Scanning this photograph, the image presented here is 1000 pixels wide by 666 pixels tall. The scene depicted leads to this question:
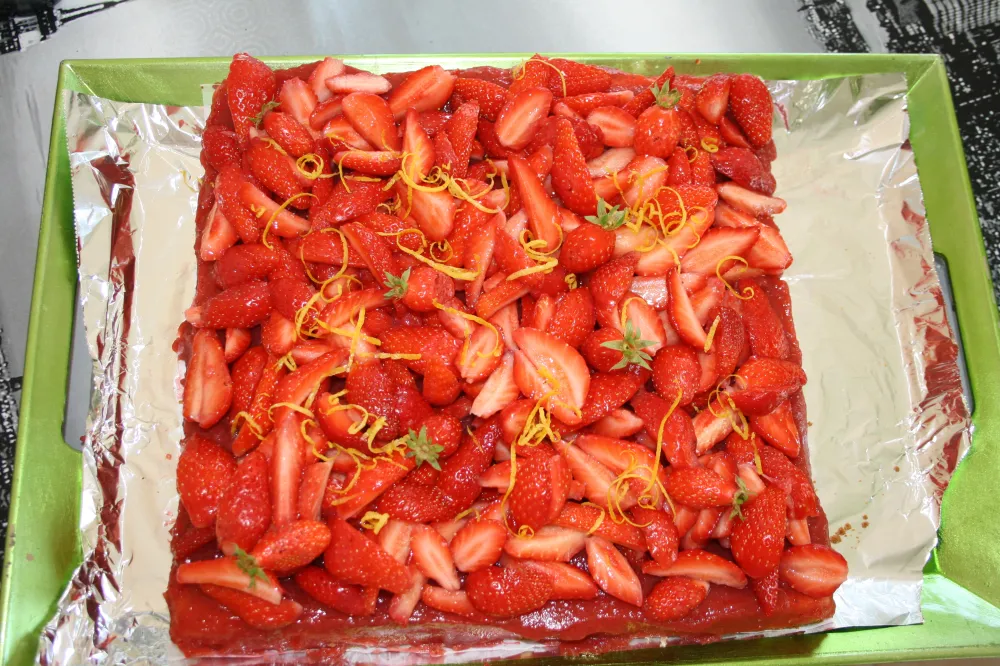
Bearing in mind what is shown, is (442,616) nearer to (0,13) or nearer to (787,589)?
(787,589)

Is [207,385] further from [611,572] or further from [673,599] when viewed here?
[673,599]

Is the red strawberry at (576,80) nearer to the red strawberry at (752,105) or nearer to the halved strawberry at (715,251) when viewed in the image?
the red strawberry at (752,105)

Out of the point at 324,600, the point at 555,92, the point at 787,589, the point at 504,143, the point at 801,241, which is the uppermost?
the point at 555,92

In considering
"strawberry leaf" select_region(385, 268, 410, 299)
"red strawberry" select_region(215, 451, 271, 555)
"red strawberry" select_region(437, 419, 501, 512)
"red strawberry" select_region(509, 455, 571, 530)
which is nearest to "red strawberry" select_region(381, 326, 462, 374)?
"strawberry leaf" select_region(385, 268, 410, 299)

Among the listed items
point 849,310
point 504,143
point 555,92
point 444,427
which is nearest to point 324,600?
point 444,427

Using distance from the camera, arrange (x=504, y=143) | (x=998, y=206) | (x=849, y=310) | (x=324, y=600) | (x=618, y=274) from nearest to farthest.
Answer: (x=324, y=600) < (x=618, y=274) < (x=504, y=143) < (x=849, y=310) < (x=998, y=206)

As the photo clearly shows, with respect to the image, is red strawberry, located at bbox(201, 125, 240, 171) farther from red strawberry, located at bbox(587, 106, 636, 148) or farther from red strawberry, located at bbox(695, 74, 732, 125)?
red strawberry, located at bbox(695, 74, 732, 125)

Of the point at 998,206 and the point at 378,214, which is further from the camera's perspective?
the point at 998,206

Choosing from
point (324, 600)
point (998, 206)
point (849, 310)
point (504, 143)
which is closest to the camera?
point (324, 600)

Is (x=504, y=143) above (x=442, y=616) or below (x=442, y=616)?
above
